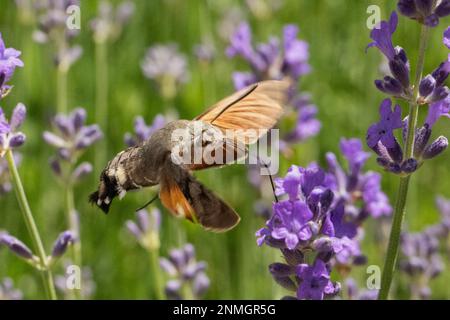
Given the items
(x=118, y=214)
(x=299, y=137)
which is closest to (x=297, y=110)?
(x=299, y=137)

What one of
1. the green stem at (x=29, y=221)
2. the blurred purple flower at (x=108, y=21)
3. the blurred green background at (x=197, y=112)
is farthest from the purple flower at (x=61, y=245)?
the blurred purple flower at (x=108, y=21)

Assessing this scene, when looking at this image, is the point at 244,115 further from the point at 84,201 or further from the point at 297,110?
the point at 84,201

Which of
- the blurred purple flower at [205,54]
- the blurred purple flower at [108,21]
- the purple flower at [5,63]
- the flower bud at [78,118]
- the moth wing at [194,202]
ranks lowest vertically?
the moth wing at [194,202]

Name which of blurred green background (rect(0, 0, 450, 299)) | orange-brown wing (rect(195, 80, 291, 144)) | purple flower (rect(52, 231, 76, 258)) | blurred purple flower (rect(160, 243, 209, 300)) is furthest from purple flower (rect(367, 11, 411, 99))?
blurred green background (rect(0, 0, 450, 299))

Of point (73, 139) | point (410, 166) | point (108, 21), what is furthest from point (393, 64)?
point (108, 21)

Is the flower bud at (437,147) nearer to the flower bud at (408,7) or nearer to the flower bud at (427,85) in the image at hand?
the flower bud at (427,85)
